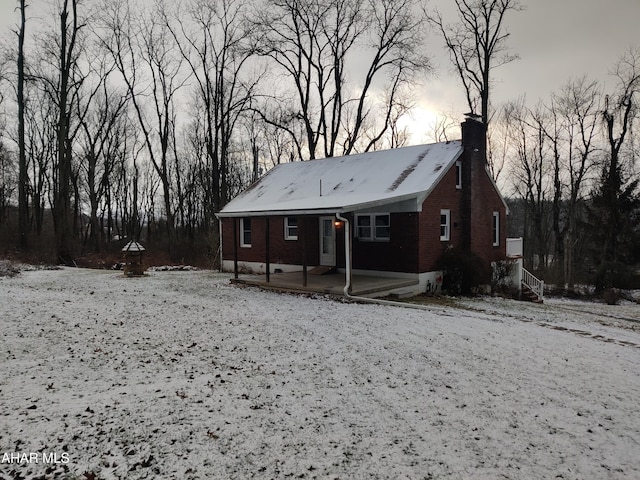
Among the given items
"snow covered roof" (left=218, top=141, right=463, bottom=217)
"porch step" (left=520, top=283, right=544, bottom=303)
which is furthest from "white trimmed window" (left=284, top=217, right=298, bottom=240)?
"porch step" (left=520, top=283, right=544, bottom=303)

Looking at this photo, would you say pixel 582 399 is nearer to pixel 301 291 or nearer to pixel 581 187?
pixel 301 291

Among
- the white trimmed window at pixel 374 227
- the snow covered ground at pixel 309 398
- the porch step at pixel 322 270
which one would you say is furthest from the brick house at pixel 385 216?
the snow covered ground at pixel 309 398

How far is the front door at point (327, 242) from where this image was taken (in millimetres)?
16594

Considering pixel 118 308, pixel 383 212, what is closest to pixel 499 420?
pixel 118 308

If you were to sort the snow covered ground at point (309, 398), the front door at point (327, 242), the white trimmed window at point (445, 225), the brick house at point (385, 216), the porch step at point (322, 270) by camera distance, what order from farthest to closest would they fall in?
the front door at point (327, 242) → the porch step at point (322, 270) → the white trimmed window at point (445, 225) → the brick house at point (385, 216) → the snow covered ground at point (309, 398)

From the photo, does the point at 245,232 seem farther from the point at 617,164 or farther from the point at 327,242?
the point at 617,164

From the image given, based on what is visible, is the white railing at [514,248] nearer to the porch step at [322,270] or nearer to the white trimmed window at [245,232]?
the porch step at [322,270]

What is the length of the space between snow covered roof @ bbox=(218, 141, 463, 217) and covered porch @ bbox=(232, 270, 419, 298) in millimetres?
2343

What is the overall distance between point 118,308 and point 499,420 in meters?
8.59

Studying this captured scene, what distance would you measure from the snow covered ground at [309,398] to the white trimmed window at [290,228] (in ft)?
28.2

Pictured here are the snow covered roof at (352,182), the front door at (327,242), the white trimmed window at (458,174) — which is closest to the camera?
the snow covered roof at (352,182)

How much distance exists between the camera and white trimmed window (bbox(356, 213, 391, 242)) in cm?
1542

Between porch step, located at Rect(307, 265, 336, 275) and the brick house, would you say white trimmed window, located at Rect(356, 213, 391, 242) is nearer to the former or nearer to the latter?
the brick house

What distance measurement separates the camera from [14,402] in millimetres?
4613
